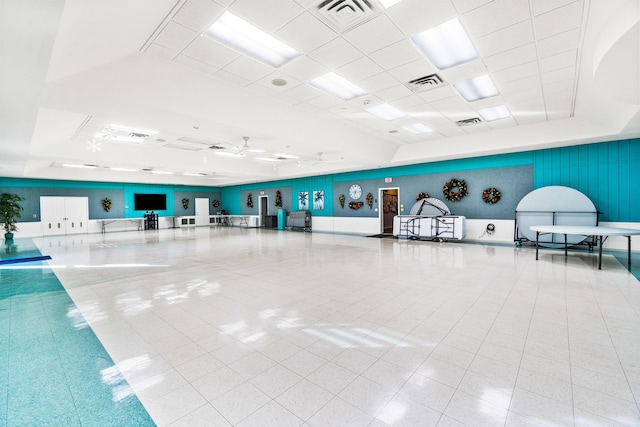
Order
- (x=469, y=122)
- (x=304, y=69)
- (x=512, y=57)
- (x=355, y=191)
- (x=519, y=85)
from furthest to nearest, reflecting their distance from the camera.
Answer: (x=355, y=191) < (x=469, y=122) < (x=519, y=85) < (x=304, y=69) < (x=512, y=57)

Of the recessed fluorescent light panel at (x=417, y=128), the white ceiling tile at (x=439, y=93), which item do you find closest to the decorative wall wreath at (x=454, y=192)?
the recessed fluorescent light panel at (x=417, y=128)

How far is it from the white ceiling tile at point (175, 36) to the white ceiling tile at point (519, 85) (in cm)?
517

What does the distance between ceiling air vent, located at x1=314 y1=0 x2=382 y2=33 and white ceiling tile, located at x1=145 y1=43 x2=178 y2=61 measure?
217 centimetres

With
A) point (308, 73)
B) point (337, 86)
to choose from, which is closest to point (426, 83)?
point (337, 86)

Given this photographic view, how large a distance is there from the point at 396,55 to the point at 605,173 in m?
7.38

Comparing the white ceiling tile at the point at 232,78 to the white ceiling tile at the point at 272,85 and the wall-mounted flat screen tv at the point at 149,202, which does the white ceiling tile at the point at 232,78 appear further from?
the wall-mounted flat screen tv at the point at 149,202

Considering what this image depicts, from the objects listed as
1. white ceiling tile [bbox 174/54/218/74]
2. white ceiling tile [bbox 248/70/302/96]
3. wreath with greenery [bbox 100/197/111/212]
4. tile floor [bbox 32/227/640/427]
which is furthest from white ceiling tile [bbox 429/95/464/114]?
wreath with greenery [bbox 100/197/111/212]

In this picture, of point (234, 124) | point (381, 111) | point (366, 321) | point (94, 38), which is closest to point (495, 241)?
point (381, 111)

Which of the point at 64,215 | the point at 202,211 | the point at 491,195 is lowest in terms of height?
the point at 64,215

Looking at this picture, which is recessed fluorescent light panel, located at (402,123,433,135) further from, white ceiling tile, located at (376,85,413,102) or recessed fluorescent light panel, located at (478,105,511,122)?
white ceiling tile, located at (376,85,413,102)

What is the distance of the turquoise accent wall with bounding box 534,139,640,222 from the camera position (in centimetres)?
742

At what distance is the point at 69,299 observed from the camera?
427 centimetres

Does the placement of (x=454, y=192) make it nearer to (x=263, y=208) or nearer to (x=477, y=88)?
(x=477, y=88)

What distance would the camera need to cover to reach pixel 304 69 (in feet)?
15.3
